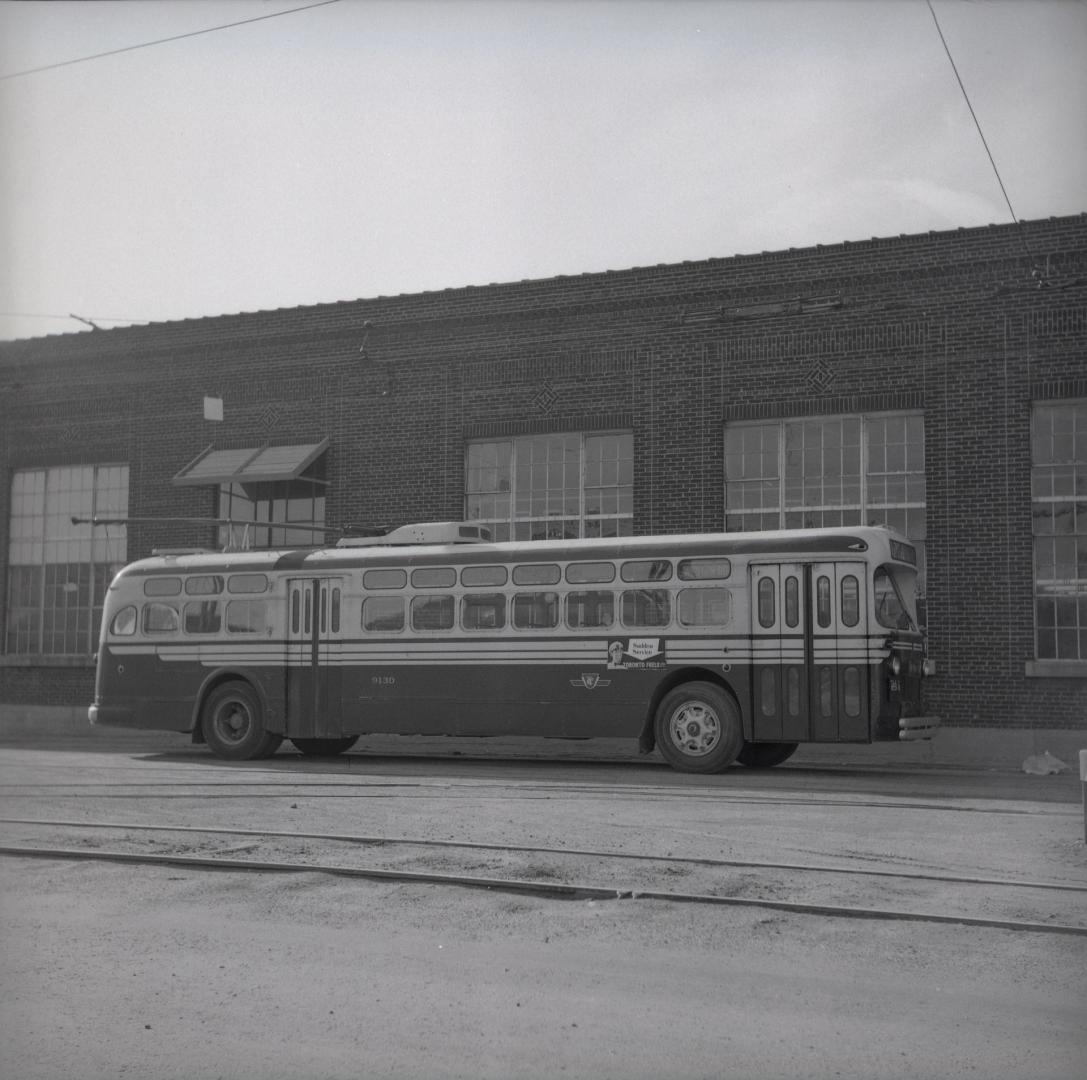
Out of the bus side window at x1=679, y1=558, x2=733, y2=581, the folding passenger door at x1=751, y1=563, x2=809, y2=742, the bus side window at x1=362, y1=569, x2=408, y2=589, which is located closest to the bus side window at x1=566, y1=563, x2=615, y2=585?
the bus side window at x1=679, y1=558, x2=733, y2=581

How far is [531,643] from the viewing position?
57.6 feet

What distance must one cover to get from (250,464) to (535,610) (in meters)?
9.21

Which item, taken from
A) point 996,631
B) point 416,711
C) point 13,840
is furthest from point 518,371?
point 13,840

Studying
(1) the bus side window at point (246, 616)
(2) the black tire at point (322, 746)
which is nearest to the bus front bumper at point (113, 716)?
(1) the bus side window at point (246, 616)

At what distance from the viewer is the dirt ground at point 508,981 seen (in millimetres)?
→ 5348

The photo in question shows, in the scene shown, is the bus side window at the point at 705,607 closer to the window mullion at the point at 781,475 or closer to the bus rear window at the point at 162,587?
the window mullion at the point at 781,475

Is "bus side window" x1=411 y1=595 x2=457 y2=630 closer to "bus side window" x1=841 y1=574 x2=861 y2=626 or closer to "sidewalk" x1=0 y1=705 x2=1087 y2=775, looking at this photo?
"sidewalk" x1=0 y1=705 x2=1087 y2=775

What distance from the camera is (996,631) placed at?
19.5 meters

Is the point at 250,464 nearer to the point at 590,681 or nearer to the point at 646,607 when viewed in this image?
the point at 590,681

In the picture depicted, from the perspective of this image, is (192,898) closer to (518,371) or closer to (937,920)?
(937,920)

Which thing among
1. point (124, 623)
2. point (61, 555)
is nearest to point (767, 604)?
point (124, 623)

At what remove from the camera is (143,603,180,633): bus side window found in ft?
65.5

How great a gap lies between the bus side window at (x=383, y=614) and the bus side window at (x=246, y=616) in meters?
1.56

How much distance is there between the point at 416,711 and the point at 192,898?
32.2 feet
